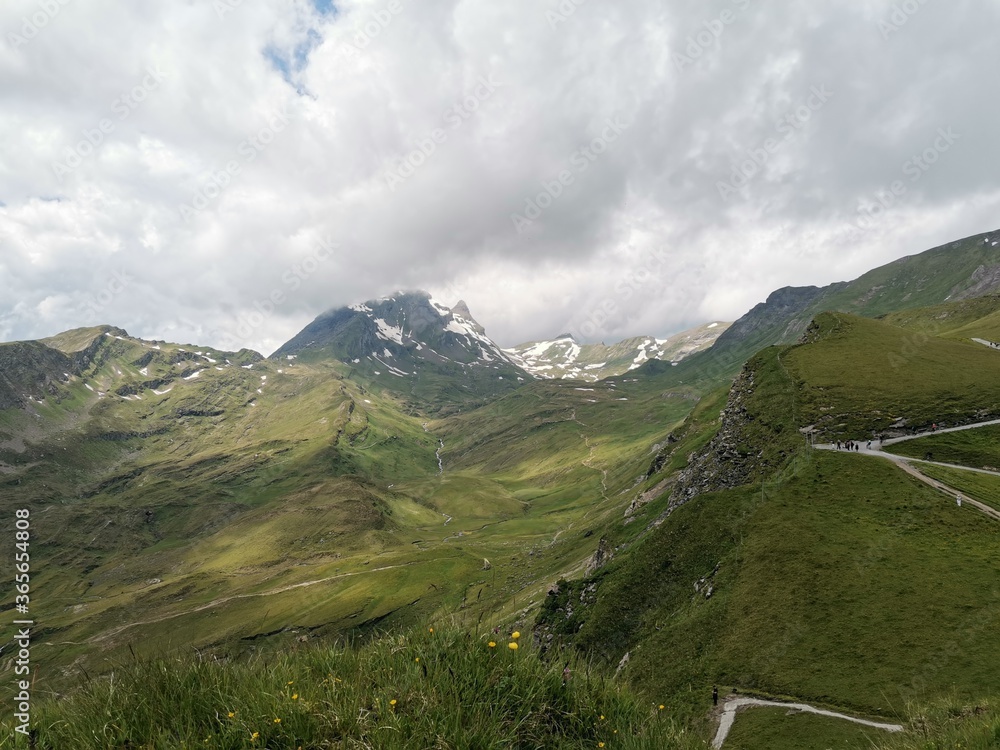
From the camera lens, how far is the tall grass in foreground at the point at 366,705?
247 inches

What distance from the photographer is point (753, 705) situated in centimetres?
3359

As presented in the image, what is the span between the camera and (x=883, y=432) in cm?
6500

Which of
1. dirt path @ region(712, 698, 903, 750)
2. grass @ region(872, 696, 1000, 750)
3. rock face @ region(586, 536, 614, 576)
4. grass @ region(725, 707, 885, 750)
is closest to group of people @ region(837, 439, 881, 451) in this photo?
rock face @ region(586, 536, 614, 576)

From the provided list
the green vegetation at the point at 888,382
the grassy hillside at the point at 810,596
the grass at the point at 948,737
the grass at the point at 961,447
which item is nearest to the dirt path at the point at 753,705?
the grassy hillside at the point at 810,596

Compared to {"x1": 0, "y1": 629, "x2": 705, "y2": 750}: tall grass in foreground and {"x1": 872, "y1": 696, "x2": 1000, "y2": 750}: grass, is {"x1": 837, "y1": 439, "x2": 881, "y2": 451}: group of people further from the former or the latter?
{"x1": 0, "y1": 629, "x2": 705, "y2": 750}: tall grass in foreground

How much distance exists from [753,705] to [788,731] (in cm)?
315

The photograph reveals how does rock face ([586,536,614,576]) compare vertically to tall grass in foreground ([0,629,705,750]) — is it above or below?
below

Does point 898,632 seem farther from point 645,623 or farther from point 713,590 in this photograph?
point 645,623

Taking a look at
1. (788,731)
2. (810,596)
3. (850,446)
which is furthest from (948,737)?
(850,446)

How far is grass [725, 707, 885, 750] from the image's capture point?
28.5m

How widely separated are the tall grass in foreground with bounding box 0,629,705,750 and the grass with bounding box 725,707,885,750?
99.0 ft

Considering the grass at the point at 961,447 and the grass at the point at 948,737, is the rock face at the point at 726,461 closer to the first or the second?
the grass at the point at 961,447

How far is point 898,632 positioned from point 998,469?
33.0 metres

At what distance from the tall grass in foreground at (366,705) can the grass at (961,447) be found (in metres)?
68.4
